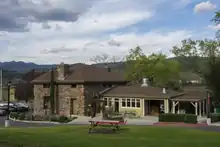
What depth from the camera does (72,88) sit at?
50.8m

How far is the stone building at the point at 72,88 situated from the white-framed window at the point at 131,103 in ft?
14.8

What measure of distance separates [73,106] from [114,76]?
971cm

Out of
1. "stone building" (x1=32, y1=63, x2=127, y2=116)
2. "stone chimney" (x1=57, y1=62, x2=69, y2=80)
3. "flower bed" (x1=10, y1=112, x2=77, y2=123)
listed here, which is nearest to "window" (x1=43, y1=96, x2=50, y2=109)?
"stone building" (x1=32, y1=63, x2=127, y2=116)

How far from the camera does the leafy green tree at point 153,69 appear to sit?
62.6m

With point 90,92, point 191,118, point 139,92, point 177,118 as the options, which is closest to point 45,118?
point 90,92

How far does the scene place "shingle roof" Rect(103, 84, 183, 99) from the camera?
4647cm

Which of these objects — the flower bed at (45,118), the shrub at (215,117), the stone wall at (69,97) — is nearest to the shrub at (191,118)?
the shrub at (215,117)

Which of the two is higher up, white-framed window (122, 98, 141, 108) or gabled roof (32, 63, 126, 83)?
gabled roof (32, 63, 126, 83)

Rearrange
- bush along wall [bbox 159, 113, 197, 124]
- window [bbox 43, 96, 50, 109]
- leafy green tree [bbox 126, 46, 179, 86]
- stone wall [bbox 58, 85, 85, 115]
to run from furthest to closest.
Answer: leafy green tree [bbox 126, 46, 179, 86] < window [bbox 43, 96, 50, 109] < stone wall [bbox 58, 85, 85, 115] < bush along wall [bbox 159, 113, 197, 124]

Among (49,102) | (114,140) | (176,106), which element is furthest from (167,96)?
(114,140)

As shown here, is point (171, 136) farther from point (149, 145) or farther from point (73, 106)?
point (73, 106)

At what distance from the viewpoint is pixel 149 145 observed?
16328 millimetres

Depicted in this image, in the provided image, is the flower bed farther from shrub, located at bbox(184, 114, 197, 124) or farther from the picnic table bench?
the picnic table bench

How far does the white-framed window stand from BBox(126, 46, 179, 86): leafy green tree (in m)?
13.5
